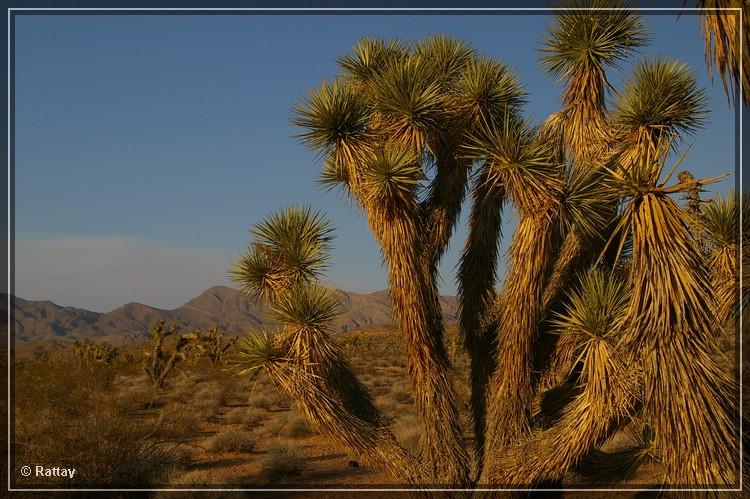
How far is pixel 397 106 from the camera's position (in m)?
7.98

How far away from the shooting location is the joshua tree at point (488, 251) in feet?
24.2

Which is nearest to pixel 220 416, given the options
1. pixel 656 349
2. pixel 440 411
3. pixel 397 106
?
pixel 440 411

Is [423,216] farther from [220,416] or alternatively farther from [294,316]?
[220,416]

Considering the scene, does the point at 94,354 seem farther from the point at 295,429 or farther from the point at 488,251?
the point at 488,251

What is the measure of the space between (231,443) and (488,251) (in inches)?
342

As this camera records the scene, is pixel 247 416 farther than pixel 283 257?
Yes

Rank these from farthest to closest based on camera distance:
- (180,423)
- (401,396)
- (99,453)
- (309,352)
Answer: (401,396) < (180,423) < (99,453) < (309,352)

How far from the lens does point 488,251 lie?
8.96 meters

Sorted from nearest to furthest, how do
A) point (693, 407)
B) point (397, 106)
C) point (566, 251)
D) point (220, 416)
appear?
point (693, 407)
point (397, 106)
point (566, 251)
point (220, 416)

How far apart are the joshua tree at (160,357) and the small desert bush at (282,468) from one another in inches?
501

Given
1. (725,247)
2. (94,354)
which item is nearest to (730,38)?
(725,247)

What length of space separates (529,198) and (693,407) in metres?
2.60

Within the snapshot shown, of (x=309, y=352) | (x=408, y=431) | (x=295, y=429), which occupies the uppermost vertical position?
(x=309, y=352)

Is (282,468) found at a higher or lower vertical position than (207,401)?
higher
